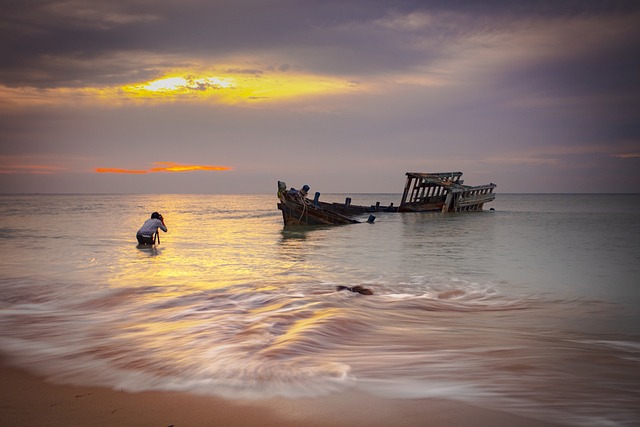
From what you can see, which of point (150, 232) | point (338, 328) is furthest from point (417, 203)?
point (338, 328)

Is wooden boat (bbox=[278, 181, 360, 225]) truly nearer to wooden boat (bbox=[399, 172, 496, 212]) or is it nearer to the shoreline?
wooden boat (bbox=[399, 172, 496, 212])

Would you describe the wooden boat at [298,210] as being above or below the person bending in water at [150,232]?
above

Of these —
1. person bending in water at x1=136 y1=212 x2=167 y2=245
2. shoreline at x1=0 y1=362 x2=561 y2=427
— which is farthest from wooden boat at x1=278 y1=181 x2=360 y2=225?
shoreline at x1=0 y1=362 x2=561 y2=427

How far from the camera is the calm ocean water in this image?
405cm

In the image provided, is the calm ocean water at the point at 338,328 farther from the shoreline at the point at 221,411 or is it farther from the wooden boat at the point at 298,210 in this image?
the wooden boat at the point at 298,210

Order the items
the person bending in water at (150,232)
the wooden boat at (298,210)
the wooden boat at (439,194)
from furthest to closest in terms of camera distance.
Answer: the wooden boat at (439,194), the wooden boat at (298,210), the person bending in water at (150,232)

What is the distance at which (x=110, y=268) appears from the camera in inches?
481

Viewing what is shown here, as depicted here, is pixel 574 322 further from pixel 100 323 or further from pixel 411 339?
pixel 100 323

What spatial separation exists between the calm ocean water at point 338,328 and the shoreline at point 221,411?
170 mm

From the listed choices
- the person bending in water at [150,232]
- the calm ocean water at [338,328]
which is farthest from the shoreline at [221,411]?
the person bending in water at [150,232]

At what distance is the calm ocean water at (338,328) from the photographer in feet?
13.3

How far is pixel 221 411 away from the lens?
3453 millimetres

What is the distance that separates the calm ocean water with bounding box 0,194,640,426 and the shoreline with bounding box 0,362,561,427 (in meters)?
0.17

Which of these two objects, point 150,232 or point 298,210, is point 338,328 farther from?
point 298,210
